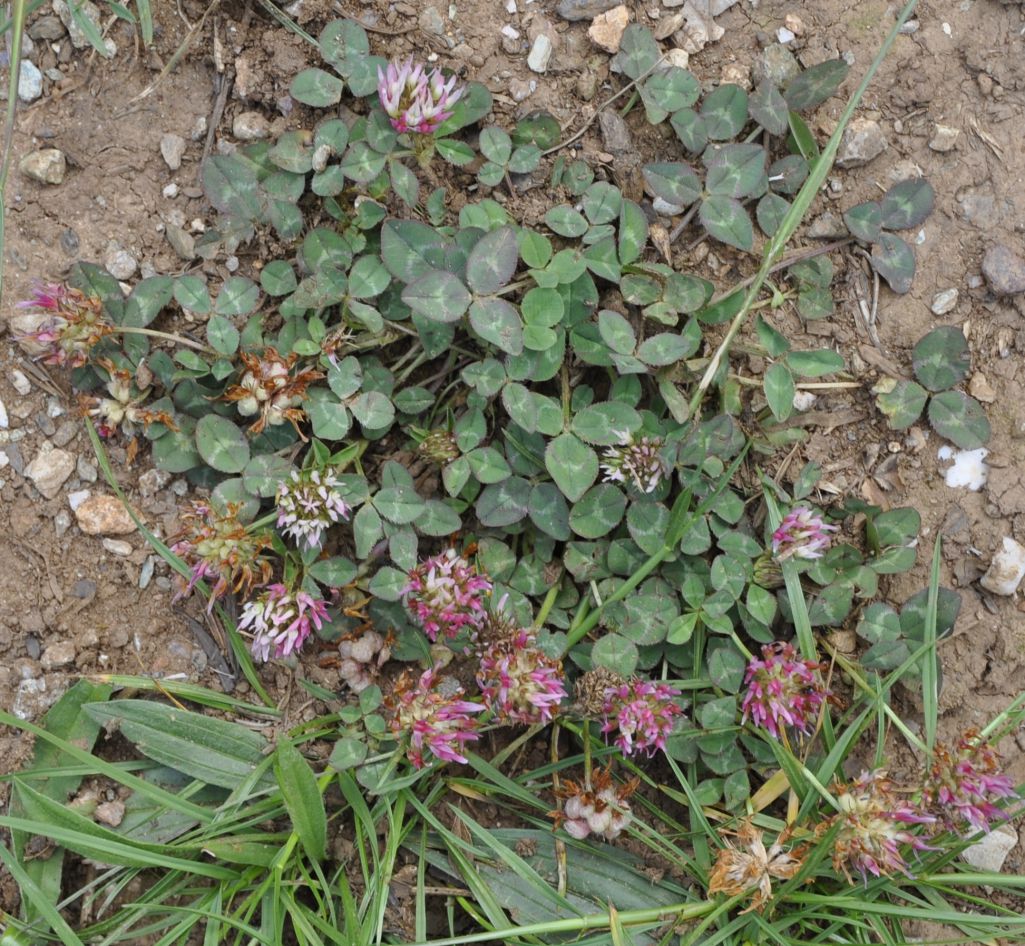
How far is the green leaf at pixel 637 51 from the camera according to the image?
3.24 meters

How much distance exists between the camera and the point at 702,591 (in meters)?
3.14

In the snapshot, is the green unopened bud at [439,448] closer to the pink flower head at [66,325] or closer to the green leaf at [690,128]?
the pink flower head at [66,325]

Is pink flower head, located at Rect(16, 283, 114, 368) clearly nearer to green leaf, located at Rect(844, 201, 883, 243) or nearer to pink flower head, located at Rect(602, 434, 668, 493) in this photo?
pink flower head, located at Rect(602, 434, 668, 493)

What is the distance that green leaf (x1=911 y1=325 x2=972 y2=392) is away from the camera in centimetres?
318

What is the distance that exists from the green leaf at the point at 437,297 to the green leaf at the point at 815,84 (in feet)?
4.17

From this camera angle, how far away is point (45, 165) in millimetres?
3217

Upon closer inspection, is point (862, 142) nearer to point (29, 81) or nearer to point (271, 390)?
point (271, 390)

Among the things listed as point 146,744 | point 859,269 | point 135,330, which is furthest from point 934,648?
point 135,330

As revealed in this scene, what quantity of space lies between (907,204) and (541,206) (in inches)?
46.2

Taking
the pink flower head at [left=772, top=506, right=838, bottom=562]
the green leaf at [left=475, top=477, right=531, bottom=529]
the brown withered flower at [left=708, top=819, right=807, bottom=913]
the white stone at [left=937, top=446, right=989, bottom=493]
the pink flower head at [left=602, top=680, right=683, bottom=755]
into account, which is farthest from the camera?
the white stone at [left=937, top=446, right=989, bottom=493]

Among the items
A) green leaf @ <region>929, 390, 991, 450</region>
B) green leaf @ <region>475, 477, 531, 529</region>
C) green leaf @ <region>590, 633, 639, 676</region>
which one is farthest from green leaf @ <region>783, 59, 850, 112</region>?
green leaf @ <region>590, 633, 639, 676</region>

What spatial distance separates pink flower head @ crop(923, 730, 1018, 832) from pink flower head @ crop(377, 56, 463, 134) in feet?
7.68

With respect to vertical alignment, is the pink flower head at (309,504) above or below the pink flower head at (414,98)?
below

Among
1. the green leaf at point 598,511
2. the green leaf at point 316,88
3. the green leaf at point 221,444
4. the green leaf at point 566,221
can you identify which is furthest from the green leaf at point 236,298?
the green leaf at point 598,511
